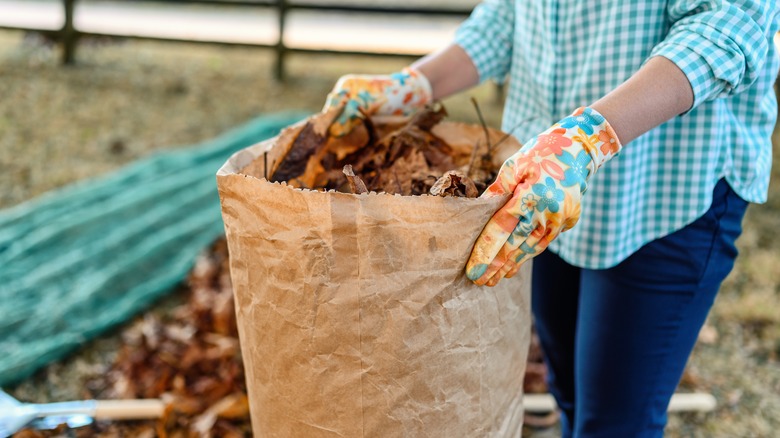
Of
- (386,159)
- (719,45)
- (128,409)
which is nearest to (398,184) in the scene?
→ (386,159)

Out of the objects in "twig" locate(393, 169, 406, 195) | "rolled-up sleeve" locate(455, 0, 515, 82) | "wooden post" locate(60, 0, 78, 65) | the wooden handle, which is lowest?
the wooden handle

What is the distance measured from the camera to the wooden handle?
6.24ft

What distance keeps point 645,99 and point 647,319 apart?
1.38ft

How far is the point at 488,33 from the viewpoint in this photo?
1475 mm

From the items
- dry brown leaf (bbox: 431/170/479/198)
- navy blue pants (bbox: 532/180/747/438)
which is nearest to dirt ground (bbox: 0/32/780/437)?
navy blue pants (bbox: 532/180/747/438)

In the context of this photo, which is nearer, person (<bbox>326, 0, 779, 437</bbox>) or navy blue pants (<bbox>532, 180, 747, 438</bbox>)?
person (<bbox>326, 0, 779, 437</bbox>)

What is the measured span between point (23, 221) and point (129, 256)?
572 mm

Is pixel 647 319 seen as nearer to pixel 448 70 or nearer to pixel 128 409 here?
pixel 448 70

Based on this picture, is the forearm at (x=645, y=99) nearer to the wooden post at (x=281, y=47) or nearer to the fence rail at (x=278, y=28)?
the fence rail at (x=278, y=28)

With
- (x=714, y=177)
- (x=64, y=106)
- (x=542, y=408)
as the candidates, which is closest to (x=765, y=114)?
(x=714, y=177)

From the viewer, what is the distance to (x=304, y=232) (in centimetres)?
95

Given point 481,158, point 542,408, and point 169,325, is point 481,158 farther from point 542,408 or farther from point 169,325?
point 169,325

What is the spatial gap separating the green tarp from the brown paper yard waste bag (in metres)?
1.45

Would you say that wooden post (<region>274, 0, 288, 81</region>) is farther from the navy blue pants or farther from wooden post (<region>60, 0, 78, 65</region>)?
the navy blue pants
